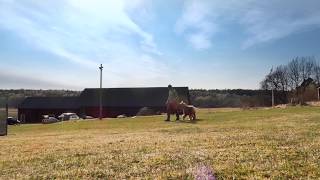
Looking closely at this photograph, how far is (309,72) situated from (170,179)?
136370mm

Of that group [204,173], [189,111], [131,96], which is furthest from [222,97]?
[204,173]

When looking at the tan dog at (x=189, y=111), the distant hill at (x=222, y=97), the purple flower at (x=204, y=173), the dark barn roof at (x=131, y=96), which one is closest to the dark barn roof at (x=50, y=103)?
the dark barn roof at (x=131, y=96)

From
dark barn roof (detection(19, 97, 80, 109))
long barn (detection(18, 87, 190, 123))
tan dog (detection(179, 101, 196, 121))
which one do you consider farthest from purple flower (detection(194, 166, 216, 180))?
dark barn roof (detection(19, 97, 80, 109))

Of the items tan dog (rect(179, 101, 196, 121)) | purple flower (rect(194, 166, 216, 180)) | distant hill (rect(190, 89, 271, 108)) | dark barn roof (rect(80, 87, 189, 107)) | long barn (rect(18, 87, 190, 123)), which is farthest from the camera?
distant hill (rect(190, 89, 271, 108))

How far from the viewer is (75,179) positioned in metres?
11.5

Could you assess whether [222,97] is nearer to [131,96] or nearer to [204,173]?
[131,96]

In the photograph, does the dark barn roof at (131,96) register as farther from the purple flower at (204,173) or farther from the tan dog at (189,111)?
the purple flower at (204,173)

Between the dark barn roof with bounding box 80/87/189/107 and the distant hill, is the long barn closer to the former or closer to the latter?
the dark barn roof with bounding box 80/87/189/107

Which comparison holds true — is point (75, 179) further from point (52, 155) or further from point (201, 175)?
point (52, 155)

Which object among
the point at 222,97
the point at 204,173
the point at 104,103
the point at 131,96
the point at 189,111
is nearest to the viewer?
the point at 204,173

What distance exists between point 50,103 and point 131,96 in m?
23.4

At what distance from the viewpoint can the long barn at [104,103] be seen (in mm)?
116625

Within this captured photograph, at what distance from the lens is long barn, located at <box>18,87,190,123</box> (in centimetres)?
11662

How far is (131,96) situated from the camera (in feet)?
393
